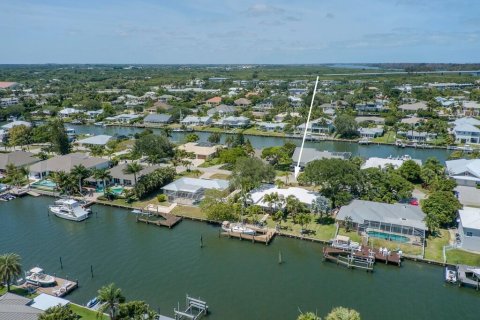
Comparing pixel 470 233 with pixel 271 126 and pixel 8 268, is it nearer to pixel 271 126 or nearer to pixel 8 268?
pixel 8 268

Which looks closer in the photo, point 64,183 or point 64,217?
point 64,217

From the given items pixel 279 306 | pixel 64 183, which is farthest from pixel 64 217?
pixel 279 306

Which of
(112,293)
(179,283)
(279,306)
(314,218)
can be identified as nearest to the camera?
(112,293)

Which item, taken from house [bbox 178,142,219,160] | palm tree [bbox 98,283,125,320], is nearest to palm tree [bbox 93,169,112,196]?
house [bbox 178,142,219,160]

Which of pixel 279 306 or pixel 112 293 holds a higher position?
pixel 112 293

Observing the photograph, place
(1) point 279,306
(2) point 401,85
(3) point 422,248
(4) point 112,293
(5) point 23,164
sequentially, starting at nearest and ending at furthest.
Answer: (4) point 112,293, (1) point 279,306, (3) point 422,248, (5) point 23,164, (2) point 401,85

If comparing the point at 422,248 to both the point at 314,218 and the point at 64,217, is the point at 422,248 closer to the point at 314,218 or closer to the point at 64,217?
the point at 314,218
